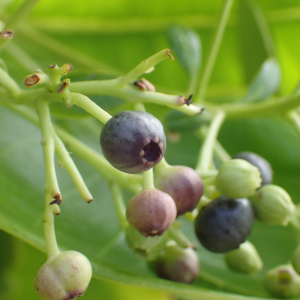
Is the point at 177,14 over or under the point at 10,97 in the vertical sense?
over

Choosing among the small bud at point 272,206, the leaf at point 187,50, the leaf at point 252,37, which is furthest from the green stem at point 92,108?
the leaf at point 252,37

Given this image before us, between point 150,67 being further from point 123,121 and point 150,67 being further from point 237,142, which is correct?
point 237,142

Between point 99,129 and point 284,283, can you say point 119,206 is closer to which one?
point 284,283

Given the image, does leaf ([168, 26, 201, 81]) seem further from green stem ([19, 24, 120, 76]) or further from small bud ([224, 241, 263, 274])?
small bud ([224, 241, 263, 274])

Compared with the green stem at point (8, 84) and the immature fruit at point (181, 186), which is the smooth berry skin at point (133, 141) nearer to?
the immature fruit at point (181, 186)

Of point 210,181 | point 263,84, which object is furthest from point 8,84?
point 263,84

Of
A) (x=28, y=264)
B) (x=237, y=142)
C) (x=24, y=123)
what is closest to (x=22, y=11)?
(x=24, y=123)
